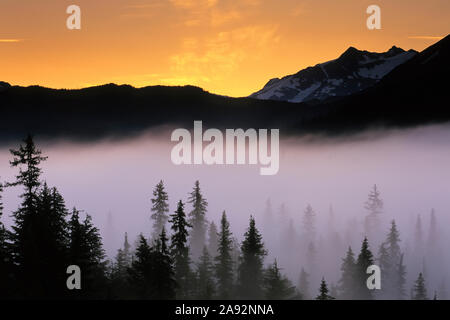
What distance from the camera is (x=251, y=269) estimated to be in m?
47.4

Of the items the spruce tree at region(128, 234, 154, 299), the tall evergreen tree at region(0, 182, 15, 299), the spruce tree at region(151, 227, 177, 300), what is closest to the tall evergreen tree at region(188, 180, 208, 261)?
the spruce tree at region(128, 234, 154, 299)

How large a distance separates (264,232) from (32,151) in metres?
98.9

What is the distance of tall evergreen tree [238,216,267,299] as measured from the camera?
155 ft

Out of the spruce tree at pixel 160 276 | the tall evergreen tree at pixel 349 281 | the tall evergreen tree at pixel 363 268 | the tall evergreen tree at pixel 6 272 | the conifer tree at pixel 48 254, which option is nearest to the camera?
the tall evergreen tree at pixel 6 272

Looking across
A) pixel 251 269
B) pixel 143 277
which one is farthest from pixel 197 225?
pixel 143 277

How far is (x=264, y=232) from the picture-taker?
128500 mm

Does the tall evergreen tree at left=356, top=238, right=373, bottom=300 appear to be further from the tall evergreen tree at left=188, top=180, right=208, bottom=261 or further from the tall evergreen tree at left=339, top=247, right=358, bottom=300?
the tall evergreen tree at left=188, top=180, right=208, bottom=261

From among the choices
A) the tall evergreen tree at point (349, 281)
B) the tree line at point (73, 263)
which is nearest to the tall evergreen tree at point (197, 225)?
the tree line at point (73, 263)

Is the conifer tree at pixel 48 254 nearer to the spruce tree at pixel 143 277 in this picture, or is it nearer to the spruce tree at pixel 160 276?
the spruce tree at pixel 143 277

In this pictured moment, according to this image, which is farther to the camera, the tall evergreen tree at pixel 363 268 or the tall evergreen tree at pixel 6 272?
the tall evergreen tree at pixel 363 268

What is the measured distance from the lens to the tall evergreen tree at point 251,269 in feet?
155
